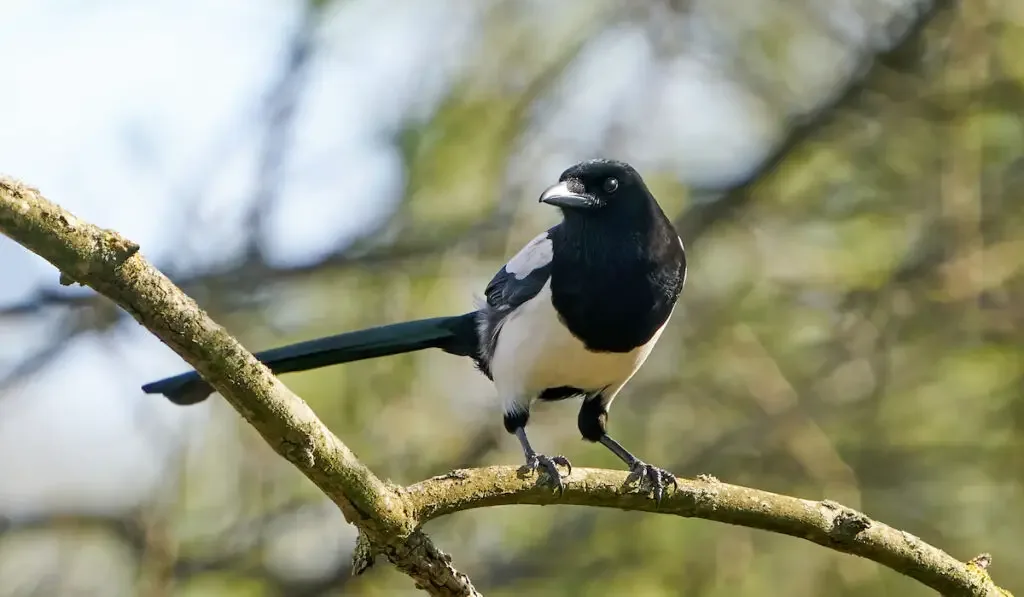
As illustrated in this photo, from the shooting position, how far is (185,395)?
8.67 ft

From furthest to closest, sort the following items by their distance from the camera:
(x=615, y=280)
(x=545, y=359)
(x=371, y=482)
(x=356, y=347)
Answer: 1. (x=356, y=347)
2. (x=545, y=359)
3. (x=615, y=280)
4. (x=371, y=482)

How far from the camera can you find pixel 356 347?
3.04 m

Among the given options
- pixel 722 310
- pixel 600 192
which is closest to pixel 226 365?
pixel 600 192

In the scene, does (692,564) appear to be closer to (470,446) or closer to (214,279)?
(470,446)

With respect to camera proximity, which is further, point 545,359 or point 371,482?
point 545,359

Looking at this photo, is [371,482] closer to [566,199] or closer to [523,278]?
[566,199]

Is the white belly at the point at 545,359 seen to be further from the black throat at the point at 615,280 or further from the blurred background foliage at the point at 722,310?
the blurred background foliage at the point at 722,310

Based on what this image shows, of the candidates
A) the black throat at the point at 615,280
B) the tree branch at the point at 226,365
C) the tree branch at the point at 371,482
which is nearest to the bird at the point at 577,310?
the black throat at the point at 615,280

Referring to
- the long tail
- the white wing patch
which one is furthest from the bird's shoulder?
the long tail

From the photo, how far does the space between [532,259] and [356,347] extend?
538mm

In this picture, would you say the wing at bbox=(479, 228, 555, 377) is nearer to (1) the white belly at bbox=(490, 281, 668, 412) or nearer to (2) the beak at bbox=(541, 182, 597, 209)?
(1) the white belly at bbox=(490, 281, 668, 412)

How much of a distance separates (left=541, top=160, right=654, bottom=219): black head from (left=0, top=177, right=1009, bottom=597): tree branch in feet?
2.88

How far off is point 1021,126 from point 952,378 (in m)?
1.08

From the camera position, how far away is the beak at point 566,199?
2865mm
